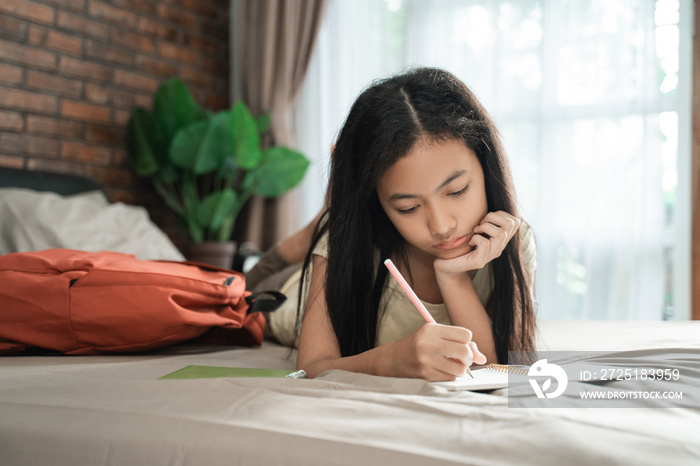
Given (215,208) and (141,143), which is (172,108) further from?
(215,208)

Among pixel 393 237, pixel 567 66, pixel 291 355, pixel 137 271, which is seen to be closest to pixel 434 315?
pixel 393 237

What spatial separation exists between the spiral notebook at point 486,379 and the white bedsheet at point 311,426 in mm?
20

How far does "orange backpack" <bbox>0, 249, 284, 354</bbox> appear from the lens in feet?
3.92

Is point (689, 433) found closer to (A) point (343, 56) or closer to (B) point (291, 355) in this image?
(B) point (291, 355)

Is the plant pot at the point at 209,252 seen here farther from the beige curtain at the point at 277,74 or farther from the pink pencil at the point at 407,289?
the pink pencil at the point at 407,289

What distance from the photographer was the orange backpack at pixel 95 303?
3.92 ft

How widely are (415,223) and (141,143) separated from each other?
2032mm

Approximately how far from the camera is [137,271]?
1242 millimetres

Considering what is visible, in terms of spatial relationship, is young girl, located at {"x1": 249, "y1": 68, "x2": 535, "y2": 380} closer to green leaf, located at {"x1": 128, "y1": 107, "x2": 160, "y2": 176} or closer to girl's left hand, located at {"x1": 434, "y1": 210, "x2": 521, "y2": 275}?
girl's left hand, located at {"x1": 434, "y1": 210, "x2": 521, "y2": 275}

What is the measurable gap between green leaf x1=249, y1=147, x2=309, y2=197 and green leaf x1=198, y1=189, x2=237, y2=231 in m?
0.16

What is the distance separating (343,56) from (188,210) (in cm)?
118

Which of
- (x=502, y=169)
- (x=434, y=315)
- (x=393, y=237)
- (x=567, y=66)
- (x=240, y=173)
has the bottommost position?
(x=434, y=315)

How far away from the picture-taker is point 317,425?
678 mm

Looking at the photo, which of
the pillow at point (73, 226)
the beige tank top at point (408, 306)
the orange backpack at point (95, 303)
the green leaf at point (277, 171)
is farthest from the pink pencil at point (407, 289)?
the green leaf at point (277, 171)
